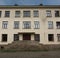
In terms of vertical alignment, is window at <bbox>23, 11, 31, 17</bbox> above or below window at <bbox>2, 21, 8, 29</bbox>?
above

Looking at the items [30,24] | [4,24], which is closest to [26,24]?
[30,24]

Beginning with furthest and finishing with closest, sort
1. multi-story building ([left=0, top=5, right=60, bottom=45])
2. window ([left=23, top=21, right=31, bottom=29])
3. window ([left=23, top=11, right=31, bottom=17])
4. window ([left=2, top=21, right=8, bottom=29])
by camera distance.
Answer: window ([left=23, top=11, right=31, bottom=17])
window ([left=2, top=21, right=8, bottom=29])
window ([left=23, top=21, right=31, bottom=29])
multi-story building ([left=0, top=5, right=60, bottom=45])

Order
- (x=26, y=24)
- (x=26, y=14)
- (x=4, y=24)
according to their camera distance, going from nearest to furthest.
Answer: (x=26, y=24), (x=4, y=24), (x=26, y=14)

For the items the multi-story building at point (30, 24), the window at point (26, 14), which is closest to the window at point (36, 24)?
the multi-story building at point (30, 24)

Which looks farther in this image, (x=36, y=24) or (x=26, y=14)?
(x=26, y=14)

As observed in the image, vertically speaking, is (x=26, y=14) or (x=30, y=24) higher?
(x=26, y=14)

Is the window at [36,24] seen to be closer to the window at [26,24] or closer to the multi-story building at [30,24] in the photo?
the multi-story building at [30,24]

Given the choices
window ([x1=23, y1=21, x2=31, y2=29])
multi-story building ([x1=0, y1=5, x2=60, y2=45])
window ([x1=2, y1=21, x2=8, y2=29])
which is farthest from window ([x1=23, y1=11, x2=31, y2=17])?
window ([x1=2, y1=21, x2=8, y2=29])

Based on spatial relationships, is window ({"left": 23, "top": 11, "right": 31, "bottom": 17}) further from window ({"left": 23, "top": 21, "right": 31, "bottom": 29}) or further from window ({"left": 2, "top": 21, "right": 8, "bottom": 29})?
window ({"left": 2, "top": 21, "right": 8, "bottom": 29})

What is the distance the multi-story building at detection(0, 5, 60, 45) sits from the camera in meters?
39.3

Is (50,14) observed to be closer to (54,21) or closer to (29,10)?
(54,21)

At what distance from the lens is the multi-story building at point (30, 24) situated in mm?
39344

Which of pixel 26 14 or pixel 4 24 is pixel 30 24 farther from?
pixel 4 24

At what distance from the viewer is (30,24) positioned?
40000 mm
